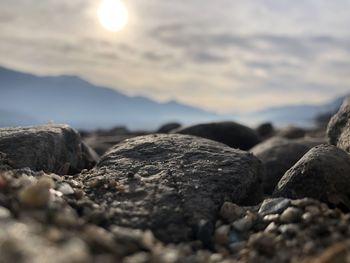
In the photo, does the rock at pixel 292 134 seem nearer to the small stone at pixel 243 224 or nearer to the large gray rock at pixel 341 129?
the large gray rock at pixel 341 129

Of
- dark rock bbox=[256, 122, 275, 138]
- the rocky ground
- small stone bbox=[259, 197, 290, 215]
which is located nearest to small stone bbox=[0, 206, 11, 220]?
the rocky ground

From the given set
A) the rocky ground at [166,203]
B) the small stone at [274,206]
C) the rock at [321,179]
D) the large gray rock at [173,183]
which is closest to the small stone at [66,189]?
the rocky ground at [166,203]

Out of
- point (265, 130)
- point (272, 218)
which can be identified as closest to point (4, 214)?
point (272, 218)

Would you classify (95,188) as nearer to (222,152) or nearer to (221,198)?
(221,198)

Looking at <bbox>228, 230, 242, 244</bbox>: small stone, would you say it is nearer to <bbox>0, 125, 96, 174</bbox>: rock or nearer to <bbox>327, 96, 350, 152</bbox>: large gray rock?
<bbox>327, 96, 350, 152</bbox>: large gray rock

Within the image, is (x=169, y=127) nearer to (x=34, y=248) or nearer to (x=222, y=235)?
(x=222, y=235)
